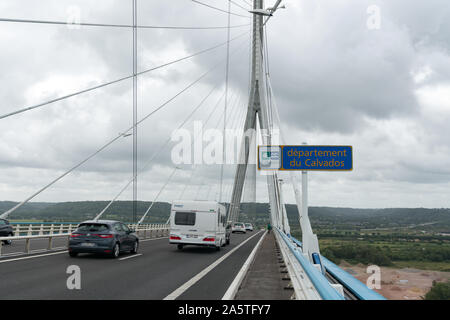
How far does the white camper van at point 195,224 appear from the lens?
69.5ft

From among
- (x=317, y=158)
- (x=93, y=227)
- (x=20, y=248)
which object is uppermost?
(x=317, y=158)

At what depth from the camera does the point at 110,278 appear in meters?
10.8

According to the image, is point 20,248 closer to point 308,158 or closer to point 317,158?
point 308,158

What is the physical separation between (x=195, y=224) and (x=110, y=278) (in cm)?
1060

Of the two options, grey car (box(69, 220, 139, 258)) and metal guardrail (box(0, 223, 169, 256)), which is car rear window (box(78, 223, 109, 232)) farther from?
metal guardrail (box(0, 223, 169, 256))

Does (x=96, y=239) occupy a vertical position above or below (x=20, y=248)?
above

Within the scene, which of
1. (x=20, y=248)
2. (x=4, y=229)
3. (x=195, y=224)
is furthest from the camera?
(x=4, y=229)

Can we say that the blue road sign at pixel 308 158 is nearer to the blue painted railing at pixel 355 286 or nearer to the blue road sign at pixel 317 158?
the blue road sign at pixel 317 158

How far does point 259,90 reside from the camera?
143 feet

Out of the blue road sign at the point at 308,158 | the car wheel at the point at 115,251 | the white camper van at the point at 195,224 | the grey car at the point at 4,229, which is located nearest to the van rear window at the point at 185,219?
the white camper van at the point at 195,224

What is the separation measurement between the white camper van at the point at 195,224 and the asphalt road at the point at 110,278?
17.9ft

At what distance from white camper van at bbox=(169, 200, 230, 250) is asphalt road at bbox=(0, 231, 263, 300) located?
17.9 feet

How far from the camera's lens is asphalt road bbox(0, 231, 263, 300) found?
8555mm

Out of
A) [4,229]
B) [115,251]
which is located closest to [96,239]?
[115,251]
